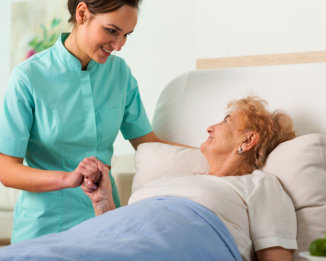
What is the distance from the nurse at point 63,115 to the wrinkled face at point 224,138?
41 centimetres

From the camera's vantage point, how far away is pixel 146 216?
130 centimetres

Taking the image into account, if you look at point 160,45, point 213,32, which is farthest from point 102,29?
point 160,45

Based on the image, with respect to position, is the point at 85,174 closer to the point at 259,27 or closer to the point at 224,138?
the point at 224,138

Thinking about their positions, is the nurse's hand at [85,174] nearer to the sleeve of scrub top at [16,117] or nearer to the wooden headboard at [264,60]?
the sleeve of scrub top at [16,117]

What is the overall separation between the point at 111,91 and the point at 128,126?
0.20 metres

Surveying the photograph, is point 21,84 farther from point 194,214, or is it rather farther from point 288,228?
point 288,228

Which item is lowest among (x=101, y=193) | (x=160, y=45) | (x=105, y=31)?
(x=101, y=193)

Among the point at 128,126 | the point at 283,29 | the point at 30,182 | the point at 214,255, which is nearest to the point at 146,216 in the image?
the point at 214,255

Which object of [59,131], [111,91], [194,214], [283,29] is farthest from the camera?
[283,29]

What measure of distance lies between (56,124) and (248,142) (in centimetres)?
70

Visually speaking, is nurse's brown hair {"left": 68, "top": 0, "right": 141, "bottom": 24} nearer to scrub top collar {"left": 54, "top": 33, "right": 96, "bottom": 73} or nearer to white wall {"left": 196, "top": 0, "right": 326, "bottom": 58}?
scrub top collar {"left": 54, "top": 33, "right": 96, "bottom": 73}

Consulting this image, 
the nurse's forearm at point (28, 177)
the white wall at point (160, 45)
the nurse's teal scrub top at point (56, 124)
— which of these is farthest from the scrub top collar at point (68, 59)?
the white wall at point (160, 45)

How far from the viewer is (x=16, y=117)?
178 centimetres

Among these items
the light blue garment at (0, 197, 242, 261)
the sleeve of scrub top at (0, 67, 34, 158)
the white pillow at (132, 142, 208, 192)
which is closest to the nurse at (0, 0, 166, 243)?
the sleeve of scrub top at (0, 67, 34, 158)
